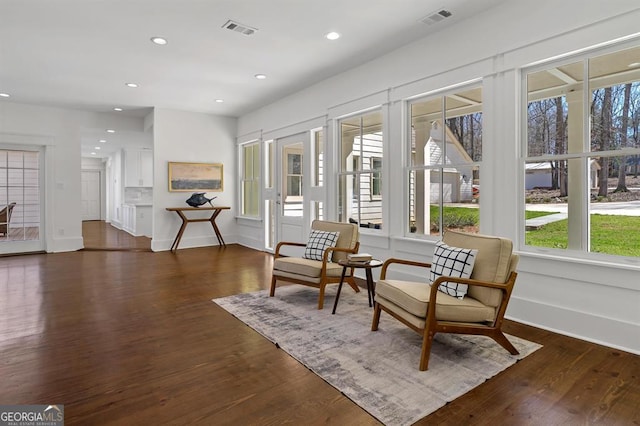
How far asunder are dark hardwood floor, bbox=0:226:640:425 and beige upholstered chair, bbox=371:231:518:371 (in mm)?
325

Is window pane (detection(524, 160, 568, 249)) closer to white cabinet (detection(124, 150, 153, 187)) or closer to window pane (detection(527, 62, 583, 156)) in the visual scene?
window pane (detection(527, 62, 583, 156))

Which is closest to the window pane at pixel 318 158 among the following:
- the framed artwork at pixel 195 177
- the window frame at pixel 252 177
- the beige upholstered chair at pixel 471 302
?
the window frame at pixel 252 177

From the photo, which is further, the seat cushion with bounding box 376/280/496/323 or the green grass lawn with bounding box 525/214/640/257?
the green grass lawn with bounding box 525/214/640/257

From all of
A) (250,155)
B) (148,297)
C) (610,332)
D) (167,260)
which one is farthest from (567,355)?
(250,155)

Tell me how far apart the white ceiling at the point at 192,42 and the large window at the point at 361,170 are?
0.81 metres

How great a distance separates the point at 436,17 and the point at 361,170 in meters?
1.99

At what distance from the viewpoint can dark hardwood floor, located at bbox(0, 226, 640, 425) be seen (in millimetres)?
1854

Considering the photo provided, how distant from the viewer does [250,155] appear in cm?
774

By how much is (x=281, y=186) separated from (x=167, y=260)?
2.30 metres

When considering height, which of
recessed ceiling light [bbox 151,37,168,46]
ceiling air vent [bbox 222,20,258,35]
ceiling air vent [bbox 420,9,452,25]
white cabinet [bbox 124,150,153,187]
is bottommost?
white cabinet [bbox 124,150,153,187]

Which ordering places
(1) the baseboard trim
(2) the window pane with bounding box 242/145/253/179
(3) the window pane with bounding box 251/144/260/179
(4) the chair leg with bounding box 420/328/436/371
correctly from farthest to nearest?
1. (2) the window pane with bounding box 242/145/253/179
2. (3) the window pane with bounding box 251/144/260/179
3. (1) the baseboard trim
4. (4) the chair leg with bounding box 420/328/436/371

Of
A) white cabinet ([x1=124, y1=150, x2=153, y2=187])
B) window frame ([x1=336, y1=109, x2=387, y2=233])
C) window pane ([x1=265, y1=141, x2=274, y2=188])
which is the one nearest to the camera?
window frame ([x1=336, y1=109, x2=387, y2=233])

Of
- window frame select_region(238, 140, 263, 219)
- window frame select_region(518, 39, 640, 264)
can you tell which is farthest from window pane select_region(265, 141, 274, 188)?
window frame select_region(518, 39, 640, 264)

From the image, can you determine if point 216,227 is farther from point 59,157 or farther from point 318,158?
point 59,157
